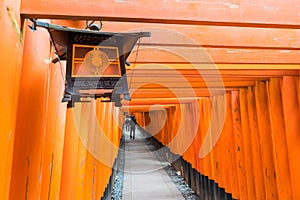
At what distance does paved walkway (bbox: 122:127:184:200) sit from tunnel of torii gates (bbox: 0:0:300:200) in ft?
6.81

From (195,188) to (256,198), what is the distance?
2995 mm

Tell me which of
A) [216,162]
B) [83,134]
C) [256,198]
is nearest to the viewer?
[83,134]

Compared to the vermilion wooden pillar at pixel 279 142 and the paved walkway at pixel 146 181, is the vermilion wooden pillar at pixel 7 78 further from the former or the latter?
the paved walkway at pixel 146 181

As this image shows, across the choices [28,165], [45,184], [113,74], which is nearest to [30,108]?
[28,165]

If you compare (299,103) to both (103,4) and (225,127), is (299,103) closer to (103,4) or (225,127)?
(225,127)

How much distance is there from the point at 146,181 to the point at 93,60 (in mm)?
6440

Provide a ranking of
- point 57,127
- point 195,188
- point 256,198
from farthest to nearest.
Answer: point 195,188, point 256,198, point 57,127

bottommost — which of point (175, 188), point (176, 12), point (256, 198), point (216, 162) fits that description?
point (175, 188)

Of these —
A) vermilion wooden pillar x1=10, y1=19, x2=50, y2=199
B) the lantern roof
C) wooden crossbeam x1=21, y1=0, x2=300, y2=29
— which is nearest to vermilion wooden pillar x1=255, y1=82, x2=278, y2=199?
wooden crossbeam x1=21, y1=0, x2=300, y2=29

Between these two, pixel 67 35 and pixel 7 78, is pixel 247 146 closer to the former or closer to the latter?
pixel 67 35

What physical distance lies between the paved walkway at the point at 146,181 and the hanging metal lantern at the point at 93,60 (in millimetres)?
4901

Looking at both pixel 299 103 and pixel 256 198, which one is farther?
pixel 256 198

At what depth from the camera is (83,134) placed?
A: 208cm

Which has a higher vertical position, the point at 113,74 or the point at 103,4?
the point at 103,4
